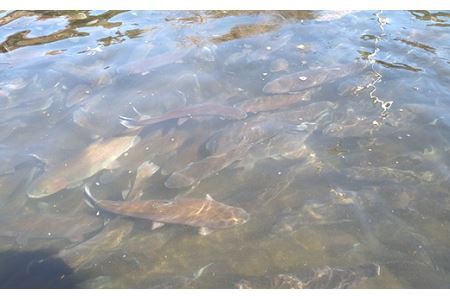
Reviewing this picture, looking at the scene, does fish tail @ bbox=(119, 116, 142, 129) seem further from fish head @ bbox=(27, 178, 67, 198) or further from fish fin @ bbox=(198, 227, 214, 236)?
fish fin @ bbox=(198, 227, 214, 236)

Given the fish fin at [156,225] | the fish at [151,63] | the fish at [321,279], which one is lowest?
the fish at [321,279]

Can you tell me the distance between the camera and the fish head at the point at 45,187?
16.4 ft

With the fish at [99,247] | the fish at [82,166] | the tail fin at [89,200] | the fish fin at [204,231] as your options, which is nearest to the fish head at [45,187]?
the fish at [82,166]

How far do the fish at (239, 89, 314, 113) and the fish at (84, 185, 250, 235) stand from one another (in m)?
2.17

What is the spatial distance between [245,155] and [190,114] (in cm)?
127

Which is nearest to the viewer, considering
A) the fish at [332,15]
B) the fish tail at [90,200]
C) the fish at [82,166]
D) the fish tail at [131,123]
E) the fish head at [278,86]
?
the fish tail at [90,200]

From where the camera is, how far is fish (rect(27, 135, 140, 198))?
5.05 meters

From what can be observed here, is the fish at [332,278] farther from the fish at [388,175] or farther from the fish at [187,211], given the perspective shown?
the fish at [388,175]

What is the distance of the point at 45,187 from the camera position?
5031 millimetres

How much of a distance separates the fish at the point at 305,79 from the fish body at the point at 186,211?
9.63 ft

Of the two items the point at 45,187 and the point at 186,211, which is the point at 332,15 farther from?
the point at 45,187

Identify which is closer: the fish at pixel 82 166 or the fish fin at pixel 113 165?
the fish at pixel 82 166
